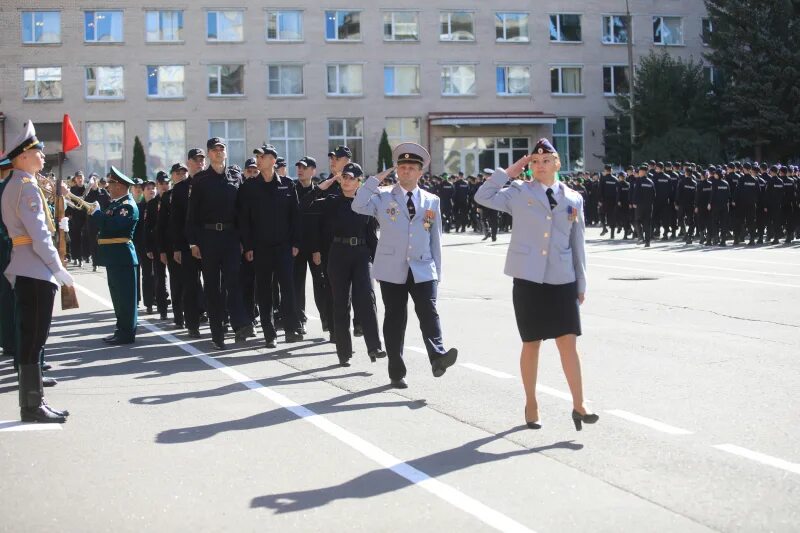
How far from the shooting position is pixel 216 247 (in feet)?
41.6

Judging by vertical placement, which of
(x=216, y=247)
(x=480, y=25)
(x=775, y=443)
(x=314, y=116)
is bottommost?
(x=775, y=443)

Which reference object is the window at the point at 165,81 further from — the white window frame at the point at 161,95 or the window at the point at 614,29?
the window at the point at 614,29

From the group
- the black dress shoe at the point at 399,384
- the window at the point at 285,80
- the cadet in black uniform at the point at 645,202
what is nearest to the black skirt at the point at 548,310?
the black dress shoe at the point at 399,384

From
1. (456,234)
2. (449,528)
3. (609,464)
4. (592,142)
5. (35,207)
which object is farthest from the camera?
(592,142)

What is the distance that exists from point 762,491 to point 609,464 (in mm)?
952

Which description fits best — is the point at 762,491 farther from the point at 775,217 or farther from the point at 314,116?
the point at 314,116

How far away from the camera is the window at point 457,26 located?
62875mm

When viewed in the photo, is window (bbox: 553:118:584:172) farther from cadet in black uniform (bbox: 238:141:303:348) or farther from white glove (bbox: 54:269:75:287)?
white glove (bbox: 54:269:75:287)

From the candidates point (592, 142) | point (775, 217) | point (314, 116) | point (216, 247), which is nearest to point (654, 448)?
point (216, 247)

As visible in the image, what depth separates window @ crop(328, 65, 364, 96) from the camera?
61656 mm

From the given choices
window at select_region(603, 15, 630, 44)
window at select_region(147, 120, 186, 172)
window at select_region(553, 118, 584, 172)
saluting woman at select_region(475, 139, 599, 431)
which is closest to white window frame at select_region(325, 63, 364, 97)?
window at select_region(147, 120, 186, 172)

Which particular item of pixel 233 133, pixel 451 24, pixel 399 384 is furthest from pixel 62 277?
pixel 451 24

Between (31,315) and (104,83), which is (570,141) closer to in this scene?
(104,83)

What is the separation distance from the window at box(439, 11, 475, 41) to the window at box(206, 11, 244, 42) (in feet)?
33.8
